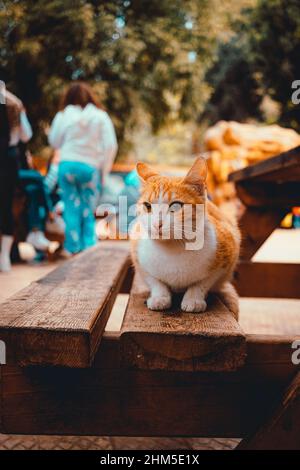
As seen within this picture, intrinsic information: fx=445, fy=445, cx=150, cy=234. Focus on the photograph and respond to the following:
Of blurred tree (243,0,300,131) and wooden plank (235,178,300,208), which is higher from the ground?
blurred tree (243,0,300,131)

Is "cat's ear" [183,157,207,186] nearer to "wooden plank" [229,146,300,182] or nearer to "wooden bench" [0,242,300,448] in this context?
"wooden bench" [0,242,300,448]

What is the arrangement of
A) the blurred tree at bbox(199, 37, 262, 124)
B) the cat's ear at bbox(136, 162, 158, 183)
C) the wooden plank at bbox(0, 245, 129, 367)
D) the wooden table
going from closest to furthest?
the wooden plank at bbox(0, 245, 129, 367) → the cat's ear at bbox(136, 162, 158, 183) → the wooden table → the blurred tree at bbox(199, 37, 262, 124)

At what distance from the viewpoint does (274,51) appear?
34.1 feet

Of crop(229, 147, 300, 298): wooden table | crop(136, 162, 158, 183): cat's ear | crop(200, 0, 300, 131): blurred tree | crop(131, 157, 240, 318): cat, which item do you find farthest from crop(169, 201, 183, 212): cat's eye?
crop(200, 0, 300, 131): blurred tree

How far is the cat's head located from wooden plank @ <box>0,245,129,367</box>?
0.26 meters

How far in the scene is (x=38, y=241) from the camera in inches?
188

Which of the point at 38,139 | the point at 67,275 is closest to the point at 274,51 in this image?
the point at 38,139

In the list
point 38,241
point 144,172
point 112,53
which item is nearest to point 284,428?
point 144,172

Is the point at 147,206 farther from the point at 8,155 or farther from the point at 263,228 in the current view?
the point at 8,155

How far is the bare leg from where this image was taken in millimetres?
1239

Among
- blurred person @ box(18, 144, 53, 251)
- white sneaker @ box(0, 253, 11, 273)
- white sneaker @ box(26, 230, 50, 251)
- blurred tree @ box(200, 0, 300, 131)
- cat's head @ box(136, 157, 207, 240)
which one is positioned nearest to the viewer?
cat's head @ box(136, 157, 207, 240)

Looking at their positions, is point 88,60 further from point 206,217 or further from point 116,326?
point 206,217

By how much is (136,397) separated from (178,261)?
384 millimetres

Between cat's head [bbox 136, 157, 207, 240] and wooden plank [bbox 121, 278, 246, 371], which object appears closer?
wooden plank [bbox 121, 278, 246, 371]
